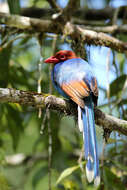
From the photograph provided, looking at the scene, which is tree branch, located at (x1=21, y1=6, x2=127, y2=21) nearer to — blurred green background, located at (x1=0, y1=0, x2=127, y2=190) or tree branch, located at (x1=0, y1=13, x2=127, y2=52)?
blurred green background, located at (x1=0, y1=0, x2=127, y2=190)

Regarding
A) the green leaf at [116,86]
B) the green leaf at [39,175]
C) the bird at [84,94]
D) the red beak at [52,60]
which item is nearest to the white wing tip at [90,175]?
the bird at [84,94]

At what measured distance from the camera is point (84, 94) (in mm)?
3373

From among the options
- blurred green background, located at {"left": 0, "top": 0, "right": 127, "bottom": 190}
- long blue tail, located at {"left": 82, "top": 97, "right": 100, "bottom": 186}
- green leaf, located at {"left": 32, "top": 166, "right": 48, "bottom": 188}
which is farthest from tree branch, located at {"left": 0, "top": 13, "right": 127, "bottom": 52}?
green leaf, located at {"left": 32, "top": 166, "right": 48, "bottom": 188}

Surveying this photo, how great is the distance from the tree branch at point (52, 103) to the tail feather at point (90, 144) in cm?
11

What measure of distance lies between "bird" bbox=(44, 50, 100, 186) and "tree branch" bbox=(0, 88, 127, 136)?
10cm

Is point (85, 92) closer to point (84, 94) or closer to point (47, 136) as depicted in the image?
point (84, 94)

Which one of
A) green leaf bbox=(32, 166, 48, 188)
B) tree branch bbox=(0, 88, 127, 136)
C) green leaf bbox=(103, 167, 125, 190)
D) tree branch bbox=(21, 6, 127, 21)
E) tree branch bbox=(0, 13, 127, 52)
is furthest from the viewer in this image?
tree branch bbox=(21, 6, 127, 21)

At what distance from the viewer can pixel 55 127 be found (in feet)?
16.5

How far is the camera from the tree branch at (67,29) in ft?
13.9

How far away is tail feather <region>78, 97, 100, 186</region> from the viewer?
3.14m

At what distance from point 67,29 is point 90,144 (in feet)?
5.53

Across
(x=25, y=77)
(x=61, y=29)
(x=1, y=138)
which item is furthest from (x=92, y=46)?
(x=1, y=138)

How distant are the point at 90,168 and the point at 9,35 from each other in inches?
89.0

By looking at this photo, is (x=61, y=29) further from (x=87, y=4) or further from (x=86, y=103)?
(x=87, y=4)
